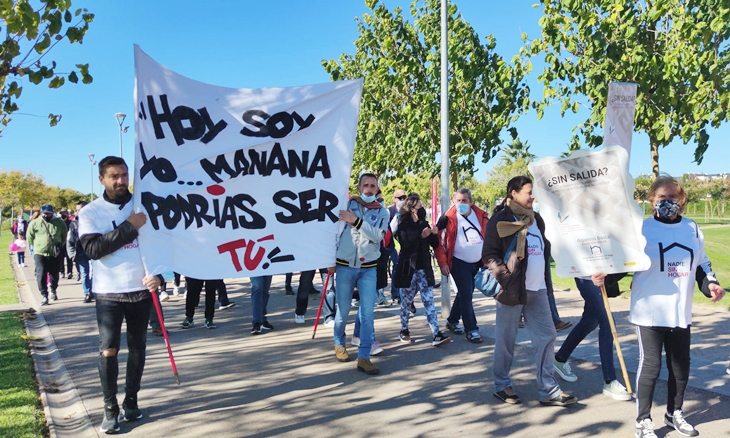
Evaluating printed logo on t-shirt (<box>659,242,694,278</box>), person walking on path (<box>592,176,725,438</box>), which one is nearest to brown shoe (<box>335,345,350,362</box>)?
person walking on path (<box>592,176,725,438</box>)

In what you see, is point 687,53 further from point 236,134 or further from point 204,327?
point 204,327

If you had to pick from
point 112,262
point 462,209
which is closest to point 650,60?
point 462,209

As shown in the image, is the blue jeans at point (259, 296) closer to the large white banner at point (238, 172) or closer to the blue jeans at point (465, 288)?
the large white banner at point (238, 172)

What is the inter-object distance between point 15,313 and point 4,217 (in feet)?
259

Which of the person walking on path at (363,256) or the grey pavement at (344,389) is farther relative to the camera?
the person walking on path at (363,256)

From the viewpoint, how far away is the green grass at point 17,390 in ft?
13.4

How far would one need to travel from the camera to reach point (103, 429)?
13.7 ft

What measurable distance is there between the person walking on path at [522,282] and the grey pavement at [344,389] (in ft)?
0.93

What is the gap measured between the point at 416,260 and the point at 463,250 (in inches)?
24.4

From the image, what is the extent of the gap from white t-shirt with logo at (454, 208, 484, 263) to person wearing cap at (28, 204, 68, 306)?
7.92m

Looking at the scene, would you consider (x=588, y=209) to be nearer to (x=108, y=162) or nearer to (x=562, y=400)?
(x=562, y=400)

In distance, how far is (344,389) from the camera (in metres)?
5.12

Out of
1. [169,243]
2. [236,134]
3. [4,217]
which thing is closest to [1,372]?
[169,243]

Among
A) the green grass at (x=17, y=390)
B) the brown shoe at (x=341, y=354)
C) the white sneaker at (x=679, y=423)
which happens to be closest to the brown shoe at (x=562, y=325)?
the brown shoe at (x=341, y=354)
